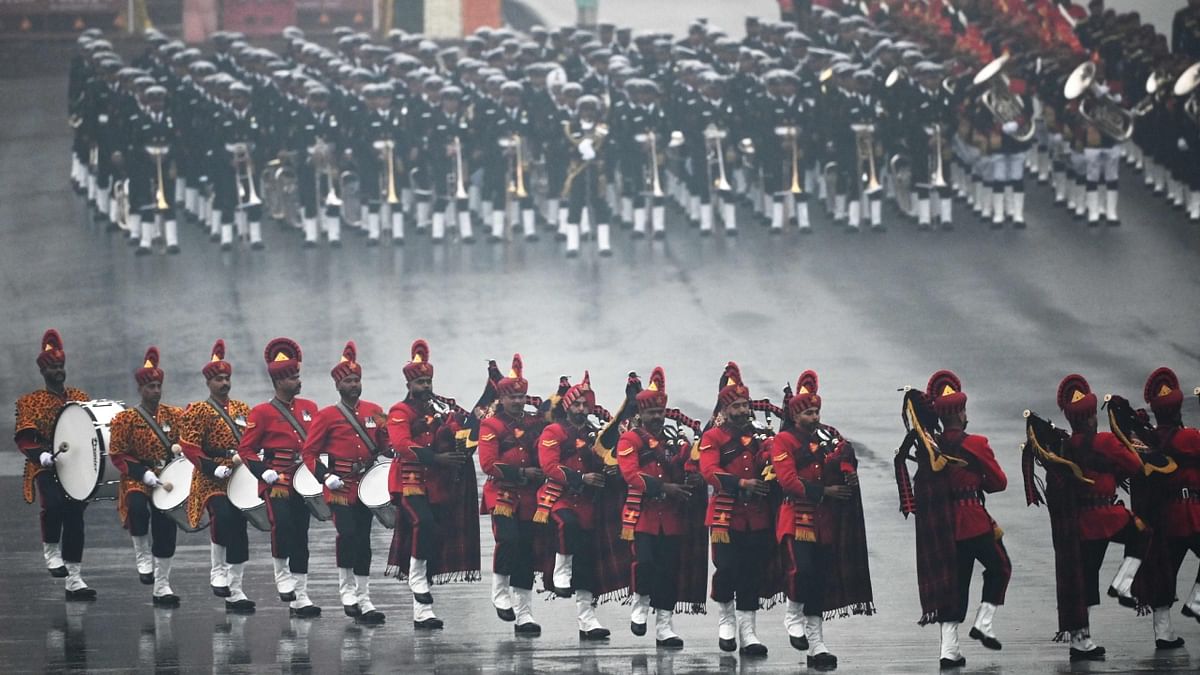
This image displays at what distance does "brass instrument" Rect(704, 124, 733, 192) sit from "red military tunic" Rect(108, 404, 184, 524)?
13.3 metres

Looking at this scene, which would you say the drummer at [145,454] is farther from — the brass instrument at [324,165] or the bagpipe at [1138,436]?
the brass instrument at [324,165]

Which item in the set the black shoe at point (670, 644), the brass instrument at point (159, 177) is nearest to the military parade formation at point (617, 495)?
the black shoe at point (670, 644)

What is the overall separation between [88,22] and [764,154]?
51.3 ft

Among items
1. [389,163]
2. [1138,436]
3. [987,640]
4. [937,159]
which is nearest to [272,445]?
[987,640]

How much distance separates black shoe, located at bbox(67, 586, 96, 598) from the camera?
1653 cm

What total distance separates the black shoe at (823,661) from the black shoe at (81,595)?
5.07 meters

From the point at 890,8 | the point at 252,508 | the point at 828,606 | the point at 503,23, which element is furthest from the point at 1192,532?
the point at 503,23

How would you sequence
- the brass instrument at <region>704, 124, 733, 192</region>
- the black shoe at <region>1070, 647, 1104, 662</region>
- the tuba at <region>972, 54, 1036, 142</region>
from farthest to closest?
the brass instrument at <region>704, 124, 733, 192</region>
the tuba at <region>972, 54, 1036, 142</region>
the black shoe at <region>1070, 647, 1104, 662</region>

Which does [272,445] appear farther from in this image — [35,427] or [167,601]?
[35,427]

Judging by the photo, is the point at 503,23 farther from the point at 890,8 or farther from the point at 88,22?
the point at 890,8

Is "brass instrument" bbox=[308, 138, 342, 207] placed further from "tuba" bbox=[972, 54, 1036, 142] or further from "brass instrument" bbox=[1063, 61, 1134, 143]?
"brass instrument" bbox=[1063, 61, 1134, 143]

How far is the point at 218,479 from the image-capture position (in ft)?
54.1

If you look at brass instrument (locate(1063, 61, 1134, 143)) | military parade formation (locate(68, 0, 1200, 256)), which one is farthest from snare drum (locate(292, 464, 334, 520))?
brass instrument (locate(1063, 61, 1134, 143))

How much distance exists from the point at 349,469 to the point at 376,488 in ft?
0.73
